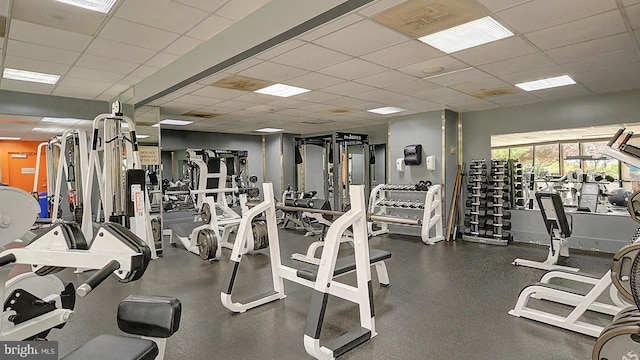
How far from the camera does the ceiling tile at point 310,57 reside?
11.0 ft

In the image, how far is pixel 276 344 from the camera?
2.63 meters

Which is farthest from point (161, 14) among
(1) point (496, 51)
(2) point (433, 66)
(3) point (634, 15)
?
(3) point (634, 15)

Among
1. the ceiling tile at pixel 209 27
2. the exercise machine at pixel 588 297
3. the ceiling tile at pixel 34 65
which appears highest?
the ceiling tile at pixel 209 27

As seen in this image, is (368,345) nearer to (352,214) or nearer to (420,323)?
(420,323)

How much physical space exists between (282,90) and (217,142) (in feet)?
18.1

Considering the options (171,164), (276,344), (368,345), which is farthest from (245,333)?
(171,164)

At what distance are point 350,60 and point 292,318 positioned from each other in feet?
8.81

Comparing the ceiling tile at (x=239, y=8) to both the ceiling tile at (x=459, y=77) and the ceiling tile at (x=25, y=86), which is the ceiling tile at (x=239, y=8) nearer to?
the ceiling tile at (x=459, y=77)

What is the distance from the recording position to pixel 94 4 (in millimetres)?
2900

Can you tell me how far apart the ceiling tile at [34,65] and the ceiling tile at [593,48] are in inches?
230

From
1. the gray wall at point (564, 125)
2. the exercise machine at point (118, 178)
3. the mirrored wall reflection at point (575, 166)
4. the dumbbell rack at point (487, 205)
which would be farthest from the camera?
the dumbbell rack at point (487, 205)

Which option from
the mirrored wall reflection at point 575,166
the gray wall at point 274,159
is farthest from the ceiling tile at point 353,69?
the gray wall at point 274,159

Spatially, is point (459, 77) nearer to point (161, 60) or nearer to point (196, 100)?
point (161, 60)

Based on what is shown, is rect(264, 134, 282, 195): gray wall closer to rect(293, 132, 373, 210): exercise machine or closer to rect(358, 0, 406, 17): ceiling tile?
rect(293, 132, 373, 210): exercise machine
